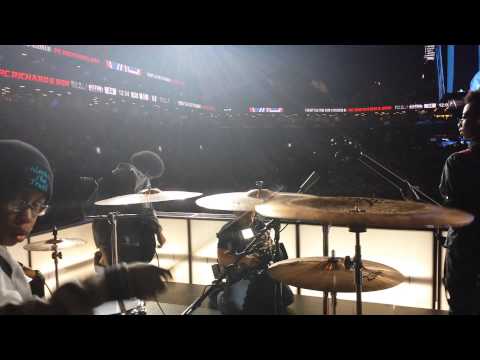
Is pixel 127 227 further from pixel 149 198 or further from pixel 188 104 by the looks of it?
pixel 188 104

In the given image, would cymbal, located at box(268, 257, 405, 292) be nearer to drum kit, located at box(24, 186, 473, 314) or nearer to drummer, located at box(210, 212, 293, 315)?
drum kit, located at box(24, 186, 473, 314)

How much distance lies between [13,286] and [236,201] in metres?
1.12

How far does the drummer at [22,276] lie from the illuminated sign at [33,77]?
19.3 ft

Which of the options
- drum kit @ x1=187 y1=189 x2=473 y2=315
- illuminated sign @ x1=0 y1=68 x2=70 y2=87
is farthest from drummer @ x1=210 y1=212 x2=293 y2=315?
illuminated sign @ x1=0 y1=68 x2=70 y2=87

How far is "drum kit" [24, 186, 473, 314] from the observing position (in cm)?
103

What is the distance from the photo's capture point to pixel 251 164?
39.3ft

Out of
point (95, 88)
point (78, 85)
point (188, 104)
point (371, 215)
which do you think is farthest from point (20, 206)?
point (188, 104)

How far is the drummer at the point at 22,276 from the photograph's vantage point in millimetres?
786

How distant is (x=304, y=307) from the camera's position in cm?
279

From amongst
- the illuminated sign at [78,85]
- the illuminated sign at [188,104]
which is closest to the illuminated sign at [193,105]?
the illuminated sign at [188,104]
